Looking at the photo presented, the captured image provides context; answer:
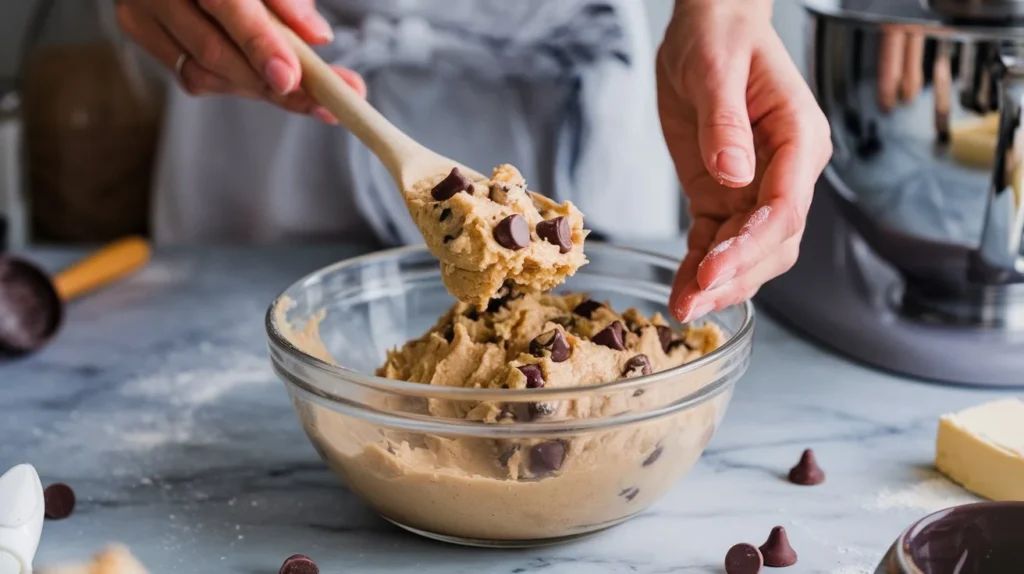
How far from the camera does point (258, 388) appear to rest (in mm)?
1779

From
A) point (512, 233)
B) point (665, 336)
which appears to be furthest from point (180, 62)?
point (665, 336)

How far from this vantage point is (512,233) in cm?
124

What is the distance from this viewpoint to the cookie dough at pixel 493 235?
125 cm

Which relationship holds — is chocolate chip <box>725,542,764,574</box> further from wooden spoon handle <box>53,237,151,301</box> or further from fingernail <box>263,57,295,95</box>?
wooden spoon handle <box>53,237,151,301</box>

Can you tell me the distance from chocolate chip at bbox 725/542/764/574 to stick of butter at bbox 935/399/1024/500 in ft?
1.17

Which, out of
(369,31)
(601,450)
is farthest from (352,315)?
(369,31)

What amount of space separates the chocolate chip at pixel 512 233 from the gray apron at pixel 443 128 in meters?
0.93

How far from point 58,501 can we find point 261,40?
2.08 ft

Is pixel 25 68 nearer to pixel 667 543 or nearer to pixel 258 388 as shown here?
pixel 258 388

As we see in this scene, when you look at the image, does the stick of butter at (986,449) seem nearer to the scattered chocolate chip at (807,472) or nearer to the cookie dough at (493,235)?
the scattered chocolate chip at (807,472)

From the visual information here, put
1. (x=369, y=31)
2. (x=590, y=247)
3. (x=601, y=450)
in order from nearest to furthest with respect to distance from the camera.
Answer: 1. (x=601, y=450)
2. (x=590, y=247)
3. (x=369, y=31)

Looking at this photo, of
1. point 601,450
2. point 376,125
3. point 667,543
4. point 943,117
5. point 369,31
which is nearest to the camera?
point 601,450

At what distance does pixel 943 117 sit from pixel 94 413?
137 cm

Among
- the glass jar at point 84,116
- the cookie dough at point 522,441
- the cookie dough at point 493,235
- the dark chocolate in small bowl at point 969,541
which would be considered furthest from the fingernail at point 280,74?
the glass jar at point 84,116
